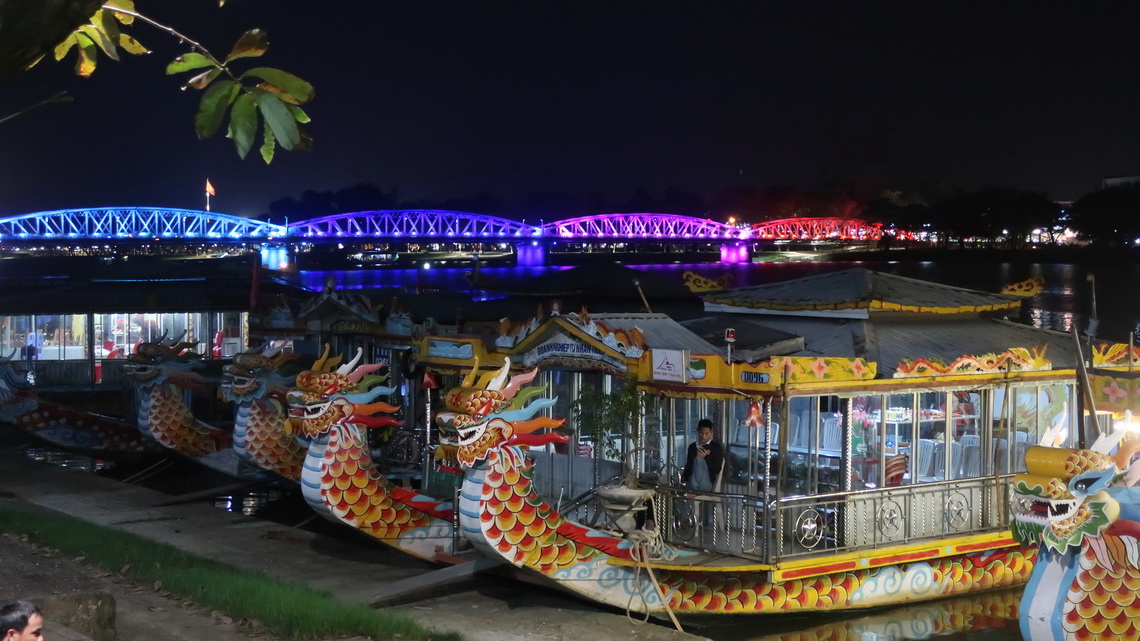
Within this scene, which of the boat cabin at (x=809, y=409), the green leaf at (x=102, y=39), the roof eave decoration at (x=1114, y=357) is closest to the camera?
the green leaf at (x=102, y=39)

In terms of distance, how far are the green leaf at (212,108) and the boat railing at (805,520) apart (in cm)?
850

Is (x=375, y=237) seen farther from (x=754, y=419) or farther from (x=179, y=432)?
(x=754, y=419)

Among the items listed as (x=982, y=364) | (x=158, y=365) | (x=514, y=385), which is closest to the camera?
(x=514, y=385)

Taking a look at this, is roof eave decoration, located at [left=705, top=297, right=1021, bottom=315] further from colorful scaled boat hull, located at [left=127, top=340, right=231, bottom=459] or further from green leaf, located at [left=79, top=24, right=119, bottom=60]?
green leaf, located at [left=79, top=24, right=119, bottom=60]

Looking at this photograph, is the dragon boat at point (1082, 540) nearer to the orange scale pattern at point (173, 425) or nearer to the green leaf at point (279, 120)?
the green leaf at point (279, 120)

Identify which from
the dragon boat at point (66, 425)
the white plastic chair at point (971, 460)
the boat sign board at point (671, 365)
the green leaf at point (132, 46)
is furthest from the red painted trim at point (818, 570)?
the dragon boat at point (66, 425)

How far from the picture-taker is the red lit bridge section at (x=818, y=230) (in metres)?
136

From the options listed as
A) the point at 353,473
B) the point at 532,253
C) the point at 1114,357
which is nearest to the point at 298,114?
the point at 353,473

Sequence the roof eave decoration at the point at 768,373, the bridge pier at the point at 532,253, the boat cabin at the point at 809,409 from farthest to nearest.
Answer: the bridge pier at the point at 532,253 < the boat cabin at the point at 809,409 < the roof eave decoration at the point at 768,373

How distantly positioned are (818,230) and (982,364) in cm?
12989

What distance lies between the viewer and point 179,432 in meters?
22.0

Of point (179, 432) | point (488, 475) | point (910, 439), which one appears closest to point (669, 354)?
point (488, 475)

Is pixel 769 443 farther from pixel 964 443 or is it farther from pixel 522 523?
pixel 964 443

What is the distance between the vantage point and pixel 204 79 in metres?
4.53
